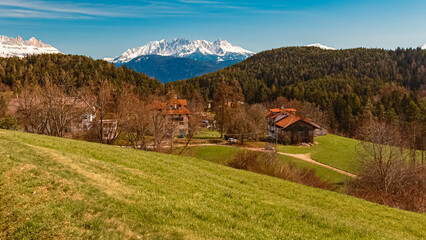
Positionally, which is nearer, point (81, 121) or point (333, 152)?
point (81, 121)

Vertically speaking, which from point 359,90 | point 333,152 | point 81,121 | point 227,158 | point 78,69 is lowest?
point 333,152

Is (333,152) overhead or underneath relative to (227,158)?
underneath

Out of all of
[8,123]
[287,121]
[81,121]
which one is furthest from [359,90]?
[8,123]

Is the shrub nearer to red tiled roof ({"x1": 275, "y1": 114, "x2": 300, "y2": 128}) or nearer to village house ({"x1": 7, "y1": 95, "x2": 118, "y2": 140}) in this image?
village house ({"x1": 7, "y1": 95, "x2": 118, "y2": 140})

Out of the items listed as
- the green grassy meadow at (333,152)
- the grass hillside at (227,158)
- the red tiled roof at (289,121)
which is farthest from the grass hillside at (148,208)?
the red tiled roof at (289,121)

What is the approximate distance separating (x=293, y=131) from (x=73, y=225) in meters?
69.9

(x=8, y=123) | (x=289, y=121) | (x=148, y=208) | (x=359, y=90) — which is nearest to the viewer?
(x=148, y=208)

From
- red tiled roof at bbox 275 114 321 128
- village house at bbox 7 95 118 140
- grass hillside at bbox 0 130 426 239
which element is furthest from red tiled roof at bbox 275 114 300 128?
grass hillside at bbox 0 130 426 239

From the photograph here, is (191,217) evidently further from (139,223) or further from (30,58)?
(30,58)

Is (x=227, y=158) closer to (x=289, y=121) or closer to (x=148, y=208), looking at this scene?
(x=148, y=208)

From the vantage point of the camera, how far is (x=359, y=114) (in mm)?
98875

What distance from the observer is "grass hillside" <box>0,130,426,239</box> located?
26.4ft

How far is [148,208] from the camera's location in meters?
9.79

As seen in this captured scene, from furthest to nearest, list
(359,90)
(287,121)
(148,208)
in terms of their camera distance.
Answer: (359,90) < (287,121) < (148,208)
